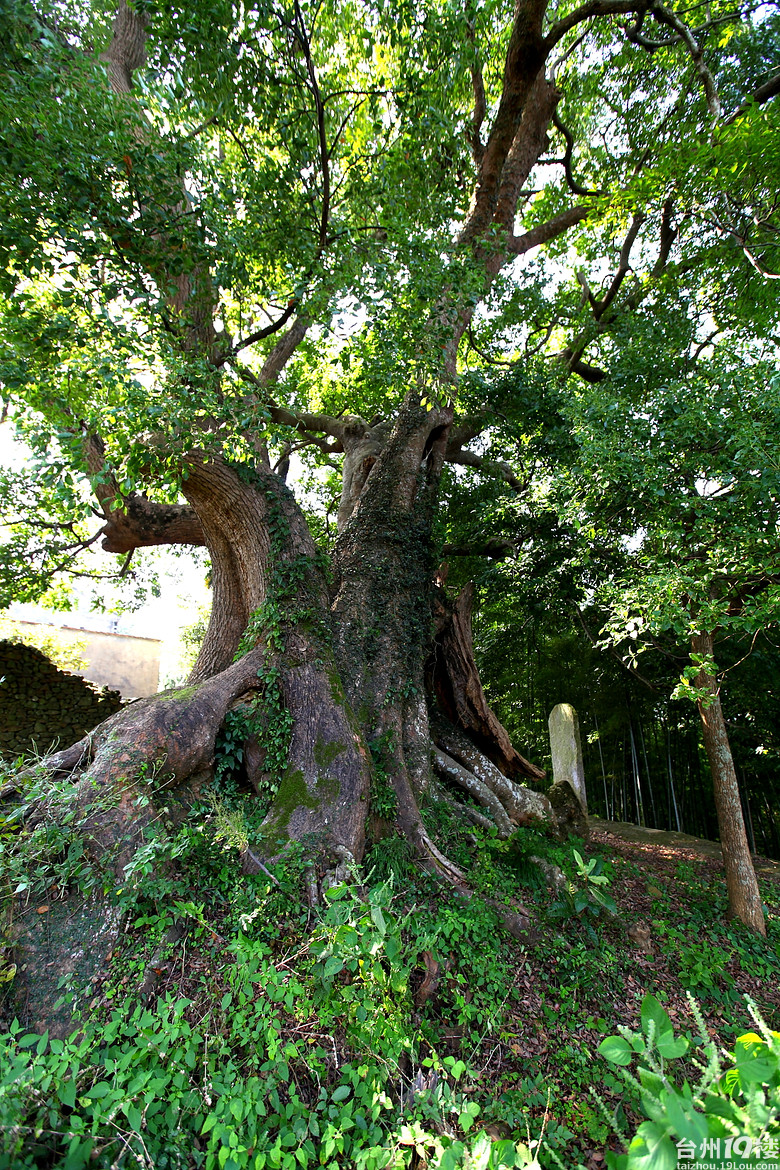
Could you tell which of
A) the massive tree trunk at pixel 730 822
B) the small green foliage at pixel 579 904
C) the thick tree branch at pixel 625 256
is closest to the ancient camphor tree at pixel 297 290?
the thick tree branch at pixel 625 256

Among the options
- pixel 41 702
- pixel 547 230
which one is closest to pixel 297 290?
pixel 547 230

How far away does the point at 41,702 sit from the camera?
9.25m

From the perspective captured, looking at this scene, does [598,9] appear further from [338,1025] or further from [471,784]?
[338,1025]

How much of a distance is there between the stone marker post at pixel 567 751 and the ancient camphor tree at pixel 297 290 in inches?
24.3

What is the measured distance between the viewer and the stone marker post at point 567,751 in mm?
7824

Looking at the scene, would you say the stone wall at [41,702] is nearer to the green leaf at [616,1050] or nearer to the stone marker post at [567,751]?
the stone marker post at [567,751]

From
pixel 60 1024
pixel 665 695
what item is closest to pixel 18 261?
pixel 60 1024

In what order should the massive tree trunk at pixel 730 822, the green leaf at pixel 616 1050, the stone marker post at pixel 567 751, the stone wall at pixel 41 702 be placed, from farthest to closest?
the stone wall at pixel 41 702
the stone marker post at pixel 567 751
the massive tree trunk at pixel 730 822
the green leaf at pixel 616 1050

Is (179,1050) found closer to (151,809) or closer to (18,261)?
(151,809)

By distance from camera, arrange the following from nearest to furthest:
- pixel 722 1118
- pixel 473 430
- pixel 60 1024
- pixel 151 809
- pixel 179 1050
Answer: pixel 722 1118
pixel 179 1050
pixel 60 1024
pixel 151 809
pixel 473 430

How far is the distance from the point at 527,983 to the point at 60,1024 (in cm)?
283

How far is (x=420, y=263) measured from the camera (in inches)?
183

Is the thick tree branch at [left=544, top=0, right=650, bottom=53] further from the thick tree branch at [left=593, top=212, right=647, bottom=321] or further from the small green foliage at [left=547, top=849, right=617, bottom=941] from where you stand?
the small green foliage at [left=547, top=849, right=617, bottom=941]

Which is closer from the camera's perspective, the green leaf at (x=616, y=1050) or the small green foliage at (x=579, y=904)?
the green leaf at (x=616, y=1050)
